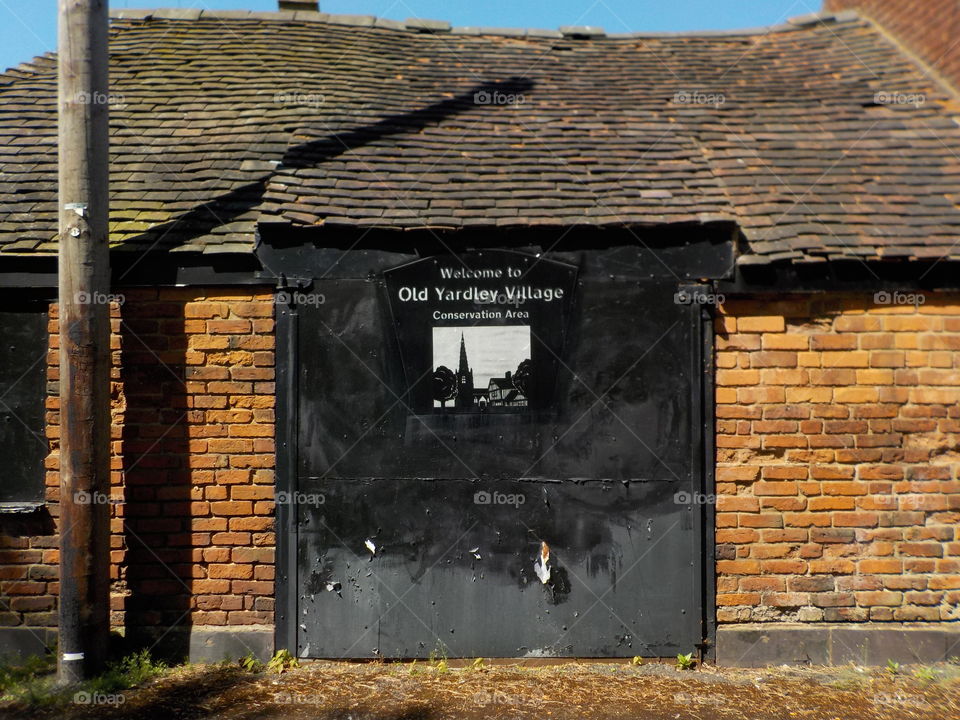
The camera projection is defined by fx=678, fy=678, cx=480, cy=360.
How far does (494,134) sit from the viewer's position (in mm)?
5773

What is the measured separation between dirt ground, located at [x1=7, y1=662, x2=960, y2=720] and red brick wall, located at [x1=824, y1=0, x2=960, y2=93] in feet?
18.0

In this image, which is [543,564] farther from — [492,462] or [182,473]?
[182,473]

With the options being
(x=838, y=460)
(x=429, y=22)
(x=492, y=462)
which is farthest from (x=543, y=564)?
(x=429, y=22)

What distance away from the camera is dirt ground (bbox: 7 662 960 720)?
13.0 ft

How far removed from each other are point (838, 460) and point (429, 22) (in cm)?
650

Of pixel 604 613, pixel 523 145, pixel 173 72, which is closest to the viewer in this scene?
pixel 604 613

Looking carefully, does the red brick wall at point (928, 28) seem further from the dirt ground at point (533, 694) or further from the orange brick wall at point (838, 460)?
the dirt ground at point (533, 694)

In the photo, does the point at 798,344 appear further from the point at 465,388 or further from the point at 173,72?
the point at 173,72

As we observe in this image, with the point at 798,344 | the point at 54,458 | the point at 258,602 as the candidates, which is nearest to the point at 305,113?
the point at 54,458

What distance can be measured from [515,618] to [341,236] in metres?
2.88

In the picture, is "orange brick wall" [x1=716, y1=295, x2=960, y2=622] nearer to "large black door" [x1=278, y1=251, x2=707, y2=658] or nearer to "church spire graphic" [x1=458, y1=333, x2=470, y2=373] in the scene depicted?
"large black door" [x1=278, y1=251, x2=707, y2=658]

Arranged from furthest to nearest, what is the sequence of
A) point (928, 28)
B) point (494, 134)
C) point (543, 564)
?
1. point (928, 28)
2. point (494, 134)
3. point (543, 564)

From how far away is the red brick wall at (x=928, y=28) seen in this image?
649 centimetres

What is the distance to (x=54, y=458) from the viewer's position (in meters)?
4.64
